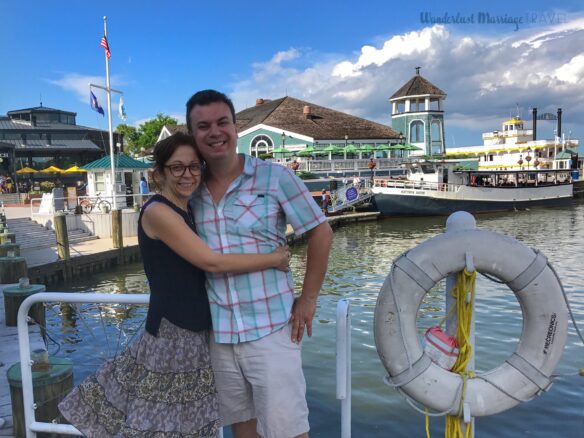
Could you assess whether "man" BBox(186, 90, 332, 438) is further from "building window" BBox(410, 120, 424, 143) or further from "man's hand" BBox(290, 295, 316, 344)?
"building window" BBox(410, 120, 424, 143)

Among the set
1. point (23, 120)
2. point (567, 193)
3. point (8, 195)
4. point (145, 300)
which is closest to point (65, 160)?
point (23, 120)

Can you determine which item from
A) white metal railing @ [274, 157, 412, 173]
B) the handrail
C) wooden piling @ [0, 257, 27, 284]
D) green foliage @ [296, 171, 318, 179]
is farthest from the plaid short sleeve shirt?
white metal railing @ [274, 157, 412, 173]

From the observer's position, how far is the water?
16.9 feet

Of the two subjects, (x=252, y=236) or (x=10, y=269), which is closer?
(x=252, y=236)

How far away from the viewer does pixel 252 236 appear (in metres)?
2.07

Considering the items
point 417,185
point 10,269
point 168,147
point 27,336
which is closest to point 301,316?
point 168,147

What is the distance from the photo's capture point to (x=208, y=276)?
210 cm

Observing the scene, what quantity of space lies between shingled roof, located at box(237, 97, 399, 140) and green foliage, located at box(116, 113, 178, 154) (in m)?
14.4

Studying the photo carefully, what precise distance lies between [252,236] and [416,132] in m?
38.9

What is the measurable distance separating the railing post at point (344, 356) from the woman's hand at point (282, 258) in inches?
15.5

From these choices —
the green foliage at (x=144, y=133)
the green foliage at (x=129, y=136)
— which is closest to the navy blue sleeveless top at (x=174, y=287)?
the green foliage at (x=144, y=133)

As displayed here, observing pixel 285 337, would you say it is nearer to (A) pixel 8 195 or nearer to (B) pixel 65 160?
(A) pixel 8 195

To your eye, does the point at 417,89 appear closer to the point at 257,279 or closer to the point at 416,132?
the point at 416,132

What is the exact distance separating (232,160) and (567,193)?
3652cm
